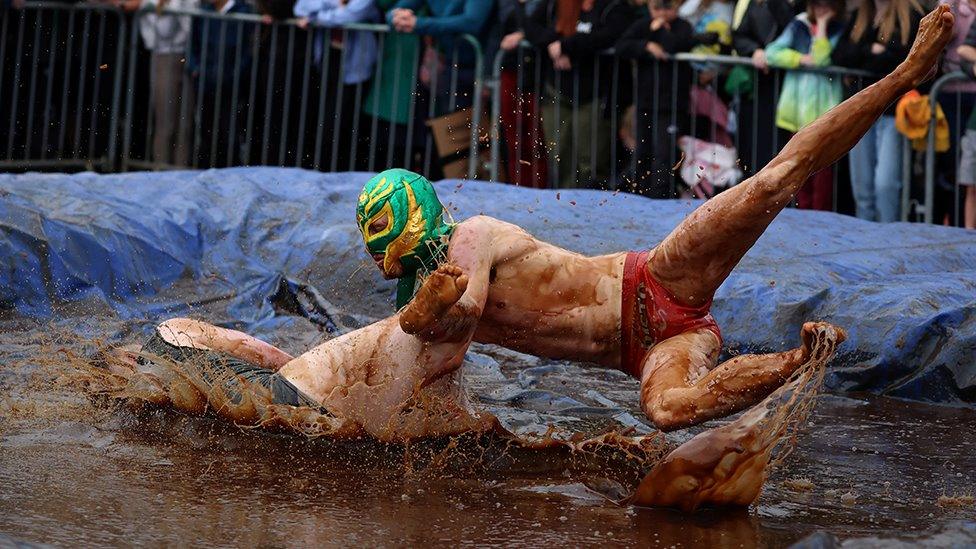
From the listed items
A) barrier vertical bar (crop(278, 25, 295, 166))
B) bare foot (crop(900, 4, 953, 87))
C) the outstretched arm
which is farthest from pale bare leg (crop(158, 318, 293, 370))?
barrier vertical bar (crop(278, 25, 295, 166))

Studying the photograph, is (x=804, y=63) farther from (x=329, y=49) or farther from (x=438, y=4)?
(x=329, y=49)

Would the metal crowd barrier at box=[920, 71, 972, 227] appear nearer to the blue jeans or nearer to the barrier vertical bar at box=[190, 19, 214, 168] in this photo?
the blue jeans

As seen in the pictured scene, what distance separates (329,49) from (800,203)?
3.21 meters

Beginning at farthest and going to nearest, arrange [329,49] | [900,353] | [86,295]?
[329,49]
[86,295]
[900,353]

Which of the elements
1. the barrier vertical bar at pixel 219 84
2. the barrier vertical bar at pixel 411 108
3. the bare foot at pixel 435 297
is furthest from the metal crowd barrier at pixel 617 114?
the bare foot at pixel 435 297

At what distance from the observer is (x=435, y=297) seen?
436cm

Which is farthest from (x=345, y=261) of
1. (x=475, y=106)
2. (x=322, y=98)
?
(x=322, y=98)

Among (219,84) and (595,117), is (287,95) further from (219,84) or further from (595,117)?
(595,117)

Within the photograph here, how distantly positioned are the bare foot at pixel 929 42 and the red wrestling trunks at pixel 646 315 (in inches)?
41.0

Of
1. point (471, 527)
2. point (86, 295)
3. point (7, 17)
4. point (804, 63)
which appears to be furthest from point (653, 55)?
point (471, 527)

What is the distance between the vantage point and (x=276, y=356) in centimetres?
555

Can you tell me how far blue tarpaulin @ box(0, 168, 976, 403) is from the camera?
6531 millimetres

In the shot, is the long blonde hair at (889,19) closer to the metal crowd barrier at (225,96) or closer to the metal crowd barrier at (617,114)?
the metal crowd barrier at (617,114)

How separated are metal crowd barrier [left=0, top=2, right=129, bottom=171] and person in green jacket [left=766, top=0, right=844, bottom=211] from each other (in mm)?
4521
